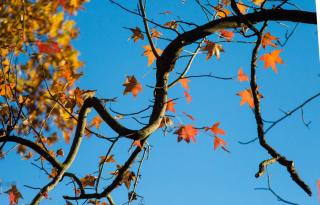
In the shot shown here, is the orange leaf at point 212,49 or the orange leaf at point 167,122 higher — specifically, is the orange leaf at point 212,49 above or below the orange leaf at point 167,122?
above

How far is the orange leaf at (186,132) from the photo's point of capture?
1.30 meters

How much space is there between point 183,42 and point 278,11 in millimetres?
282

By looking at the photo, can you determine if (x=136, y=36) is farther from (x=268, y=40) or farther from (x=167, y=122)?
(x=268, y=40)

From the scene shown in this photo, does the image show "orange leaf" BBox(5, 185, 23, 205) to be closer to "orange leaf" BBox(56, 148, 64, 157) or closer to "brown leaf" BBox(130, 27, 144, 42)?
"orange leaf" BBox(56, 148, 64, 157)

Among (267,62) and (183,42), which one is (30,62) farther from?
(267,62)

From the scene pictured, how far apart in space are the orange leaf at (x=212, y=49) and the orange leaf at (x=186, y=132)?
0.29 metres

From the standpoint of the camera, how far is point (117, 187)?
4.16 feet

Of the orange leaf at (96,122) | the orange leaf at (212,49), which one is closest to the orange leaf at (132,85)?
the orange leaf at (212,49)

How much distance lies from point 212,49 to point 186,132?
0.33m

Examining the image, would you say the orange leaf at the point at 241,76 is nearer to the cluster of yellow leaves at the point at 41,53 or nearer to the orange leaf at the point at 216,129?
the orange leaf at the point at 216,129

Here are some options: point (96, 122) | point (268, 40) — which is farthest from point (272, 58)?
point (96, 122)

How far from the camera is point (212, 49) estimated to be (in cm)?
144

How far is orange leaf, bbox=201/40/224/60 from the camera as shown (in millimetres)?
1436

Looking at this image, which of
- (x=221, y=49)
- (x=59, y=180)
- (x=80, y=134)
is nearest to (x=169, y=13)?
(x=221, y=49)
